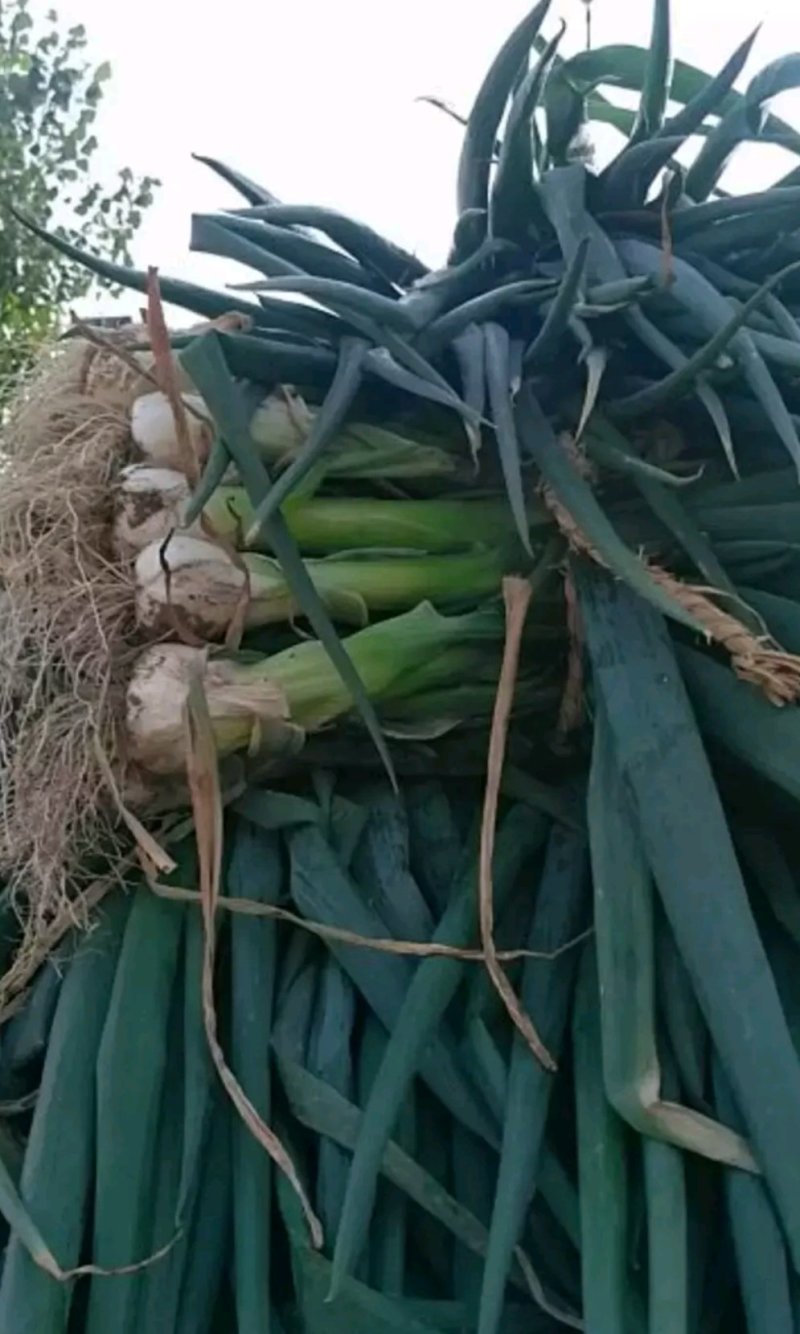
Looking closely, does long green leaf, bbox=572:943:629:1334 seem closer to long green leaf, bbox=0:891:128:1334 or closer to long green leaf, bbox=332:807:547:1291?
long green leaf, bbox=332:807:547:1291

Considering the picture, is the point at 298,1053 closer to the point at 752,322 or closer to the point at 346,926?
the point at 346,926

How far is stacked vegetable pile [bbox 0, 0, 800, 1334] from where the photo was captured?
52cm

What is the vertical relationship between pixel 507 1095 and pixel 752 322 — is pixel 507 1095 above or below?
below

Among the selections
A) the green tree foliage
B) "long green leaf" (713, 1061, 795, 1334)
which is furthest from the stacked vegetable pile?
the green tree foliage

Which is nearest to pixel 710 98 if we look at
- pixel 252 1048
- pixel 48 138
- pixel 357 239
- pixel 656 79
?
pixel 656 79

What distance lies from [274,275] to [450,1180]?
0.30 m

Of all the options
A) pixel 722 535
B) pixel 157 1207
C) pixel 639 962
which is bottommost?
pixel 157 1207

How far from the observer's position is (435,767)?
61cm

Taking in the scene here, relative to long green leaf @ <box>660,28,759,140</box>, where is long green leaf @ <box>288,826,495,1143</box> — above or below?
below

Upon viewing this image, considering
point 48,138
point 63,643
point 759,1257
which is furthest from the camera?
point 48,138

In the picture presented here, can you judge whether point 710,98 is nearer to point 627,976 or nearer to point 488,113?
point 488,113

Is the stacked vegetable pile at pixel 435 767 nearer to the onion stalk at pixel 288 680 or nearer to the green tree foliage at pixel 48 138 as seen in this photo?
the onion stalk at pixel 288 680

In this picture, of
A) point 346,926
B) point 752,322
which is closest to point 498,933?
point 346,926

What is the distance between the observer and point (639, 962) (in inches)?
20.6
